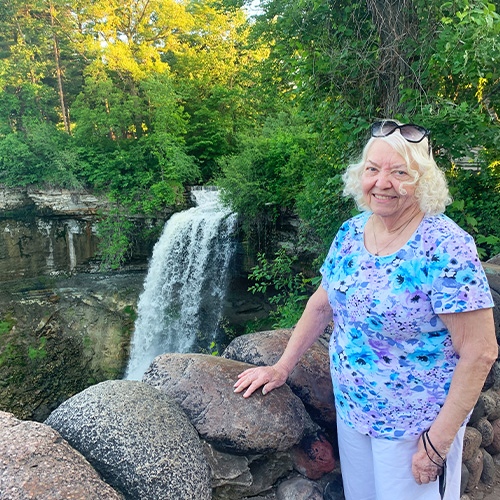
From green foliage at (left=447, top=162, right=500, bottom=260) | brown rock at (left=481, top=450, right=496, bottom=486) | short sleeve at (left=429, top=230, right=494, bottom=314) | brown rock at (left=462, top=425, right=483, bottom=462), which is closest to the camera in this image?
short sleeve at (left=429, top=230, right=494, bottom=314)

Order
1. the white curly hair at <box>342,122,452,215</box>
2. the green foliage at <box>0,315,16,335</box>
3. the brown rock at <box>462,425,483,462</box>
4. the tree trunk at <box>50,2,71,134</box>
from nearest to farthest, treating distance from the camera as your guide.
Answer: the white curly hair at <box>342,122,452,215</box>
the brown rock at <box>462,425,483,462</box>
the green foliage at <box>0,315,16,335</box>
the tree trunk at <box>50,2,71,134</box>

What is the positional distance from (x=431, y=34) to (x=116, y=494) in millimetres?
3465

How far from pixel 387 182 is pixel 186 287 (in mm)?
8719

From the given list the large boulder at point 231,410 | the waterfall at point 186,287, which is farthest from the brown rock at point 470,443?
the waterfall at point 186,287

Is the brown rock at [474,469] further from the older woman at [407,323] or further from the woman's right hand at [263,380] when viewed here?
the woman's right hand at [263,380]

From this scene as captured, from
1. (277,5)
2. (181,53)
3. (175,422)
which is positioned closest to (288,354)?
(175,422)

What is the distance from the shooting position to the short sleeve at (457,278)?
0.96 m

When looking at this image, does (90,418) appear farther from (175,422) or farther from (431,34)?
(431,34)

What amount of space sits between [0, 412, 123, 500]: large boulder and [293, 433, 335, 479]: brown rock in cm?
79

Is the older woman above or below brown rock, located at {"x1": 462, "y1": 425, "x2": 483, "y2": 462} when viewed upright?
above

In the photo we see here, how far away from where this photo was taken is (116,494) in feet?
4.06

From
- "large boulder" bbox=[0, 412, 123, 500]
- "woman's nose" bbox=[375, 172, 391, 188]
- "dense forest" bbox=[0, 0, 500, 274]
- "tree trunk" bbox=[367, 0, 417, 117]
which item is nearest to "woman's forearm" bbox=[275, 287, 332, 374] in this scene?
"woman's nose" bbox=[375, 172, 391, 188]

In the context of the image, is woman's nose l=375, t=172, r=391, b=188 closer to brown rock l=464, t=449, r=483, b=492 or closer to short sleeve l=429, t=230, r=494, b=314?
short sleeve l=429, t=230, r=494, b=314

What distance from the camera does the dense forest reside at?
2.93m
